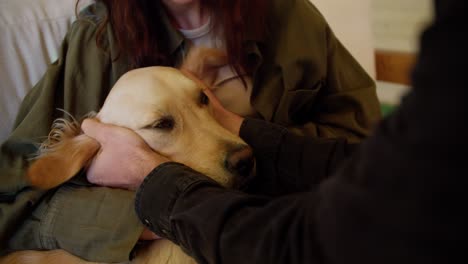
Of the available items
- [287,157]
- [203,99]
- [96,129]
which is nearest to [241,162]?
[287,157]

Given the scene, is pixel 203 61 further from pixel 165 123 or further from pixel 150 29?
pixel 165 123

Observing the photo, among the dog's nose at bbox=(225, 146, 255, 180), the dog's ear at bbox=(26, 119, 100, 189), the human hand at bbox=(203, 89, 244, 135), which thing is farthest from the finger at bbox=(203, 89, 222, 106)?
the dog's ear at bbox=(26, 119, 100, 189)

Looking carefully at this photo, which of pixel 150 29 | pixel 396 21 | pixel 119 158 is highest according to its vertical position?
pixel 150 29

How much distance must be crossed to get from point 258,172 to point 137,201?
396mm

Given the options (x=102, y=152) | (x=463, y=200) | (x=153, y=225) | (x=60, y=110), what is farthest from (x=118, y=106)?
(x=463, y=200)

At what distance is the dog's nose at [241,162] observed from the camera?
3.25 feet

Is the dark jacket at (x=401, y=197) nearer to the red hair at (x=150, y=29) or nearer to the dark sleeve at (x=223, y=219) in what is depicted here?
the dark sleeve at (x=223, y=219)

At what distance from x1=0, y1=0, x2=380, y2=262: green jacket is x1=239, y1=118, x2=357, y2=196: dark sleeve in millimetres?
184

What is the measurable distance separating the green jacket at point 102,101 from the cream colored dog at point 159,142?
0.23ft

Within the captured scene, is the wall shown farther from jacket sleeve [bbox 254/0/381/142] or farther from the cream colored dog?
the cream colored dog

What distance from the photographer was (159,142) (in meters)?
1.01

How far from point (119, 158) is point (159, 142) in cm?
10

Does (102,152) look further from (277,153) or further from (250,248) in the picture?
(250,248)

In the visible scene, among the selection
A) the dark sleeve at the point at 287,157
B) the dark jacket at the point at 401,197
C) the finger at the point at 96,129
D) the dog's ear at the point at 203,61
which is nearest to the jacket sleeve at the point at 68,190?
the finger at the point at 96,129
